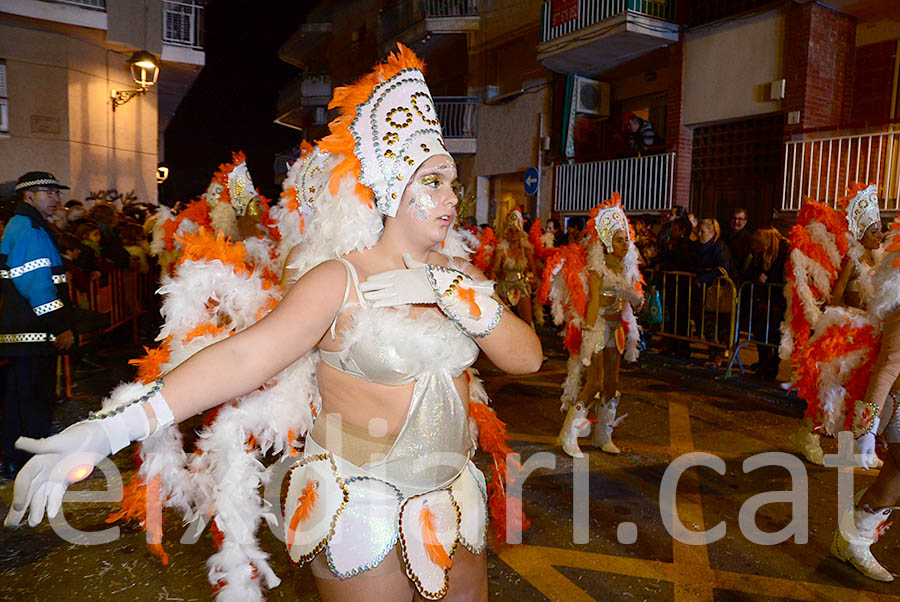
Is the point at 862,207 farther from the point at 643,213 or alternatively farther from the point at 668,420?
the point at 643,213

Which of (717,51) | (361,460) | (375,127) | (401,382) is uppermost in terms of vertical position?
(717,51)

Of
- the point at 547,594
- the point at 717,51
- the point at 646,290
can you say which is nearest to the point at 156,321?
the point at 646,290

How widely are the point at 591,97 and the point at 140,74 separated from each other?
10993mm

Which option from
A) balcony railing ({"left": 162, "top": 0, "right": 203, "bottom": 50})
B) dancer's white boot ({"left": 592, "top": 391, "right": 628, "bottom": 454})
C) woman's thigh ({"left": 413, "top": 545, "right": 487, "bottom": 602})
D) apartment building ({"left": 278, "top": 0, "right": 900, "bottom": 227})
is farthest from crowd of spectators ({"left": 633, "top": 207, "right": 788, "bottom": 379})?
balcony railing ({"left": 162, "top": 0, "right": 203, "bottom": 50})

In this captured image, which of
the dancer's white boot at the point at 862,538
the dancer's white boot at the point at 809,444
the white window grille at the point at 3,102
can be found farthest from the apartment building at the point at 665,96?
the white window grille at the point at 3,102

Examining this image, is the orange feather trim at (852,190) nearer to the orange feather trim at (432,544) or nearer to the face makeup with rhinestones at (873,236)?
the face makeup with rhinestones at (873,236)

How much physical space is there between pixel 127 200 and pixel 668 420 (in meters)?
12.1

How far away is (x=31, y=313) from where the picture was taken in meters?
4.75

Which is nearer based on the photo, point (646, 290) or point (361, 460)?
point (361, 460)

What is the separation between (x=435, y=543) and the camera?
185 centimetres

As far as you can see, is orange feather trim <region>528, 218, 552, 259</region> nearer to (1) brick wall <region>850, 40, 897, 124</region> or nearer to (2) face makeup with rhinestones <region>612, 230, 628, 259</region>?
(2) face makeup with rhinestones <region>612, 230, 628, 259</region>

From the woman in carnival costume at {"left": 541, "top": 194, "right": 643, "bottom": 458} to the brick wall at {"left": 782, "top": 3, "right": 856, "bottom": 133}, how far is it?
7.75 metres

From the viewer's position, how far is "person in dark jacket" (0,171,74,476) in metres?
4.67

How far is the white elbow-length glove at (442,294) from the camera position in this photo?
70.6 inches
